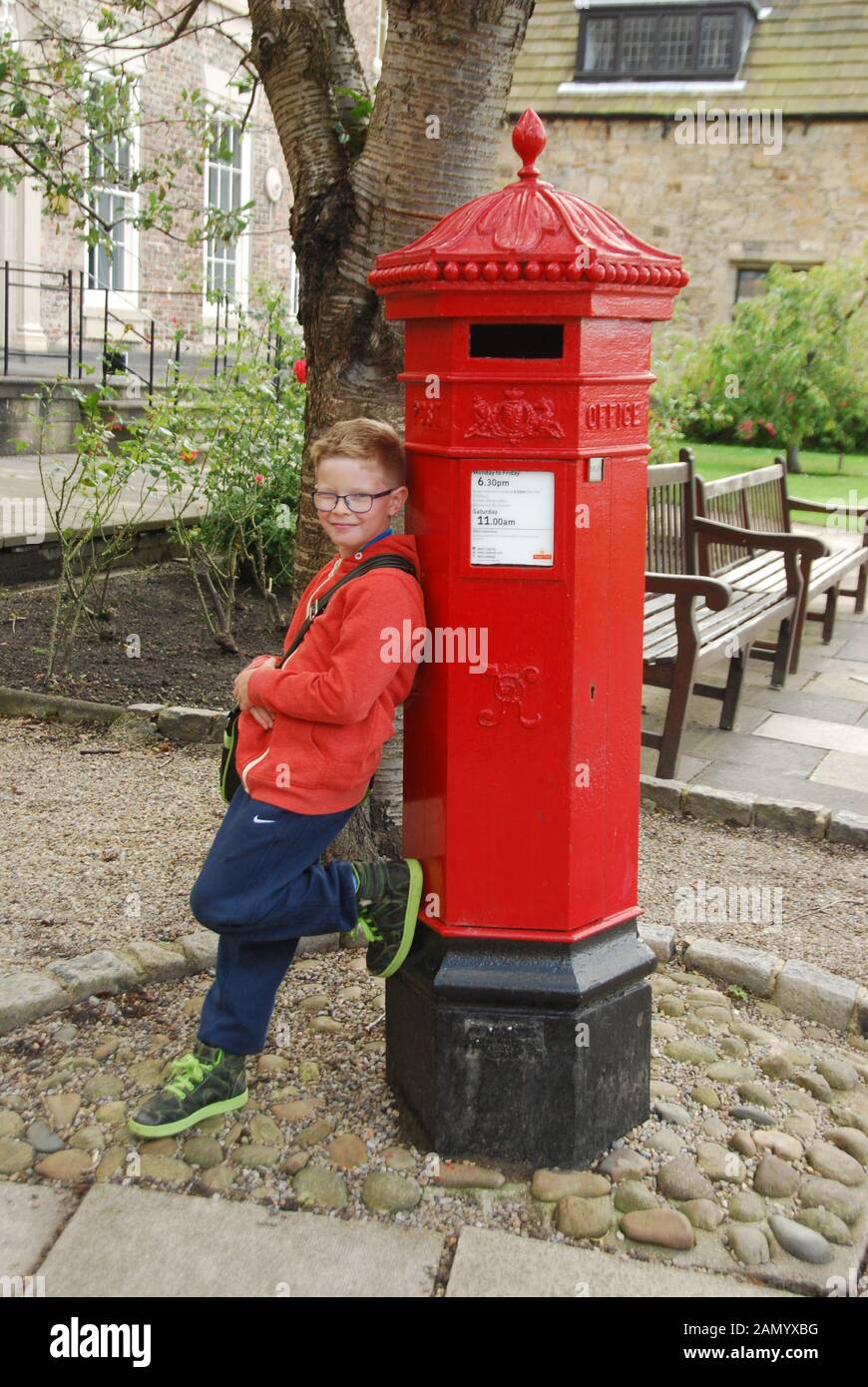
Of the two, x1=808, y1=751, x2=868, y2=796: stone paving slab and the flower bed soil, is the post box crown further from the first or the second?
the flower bed soil

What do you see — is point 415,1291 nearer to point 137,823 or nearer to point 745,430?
point 137,823

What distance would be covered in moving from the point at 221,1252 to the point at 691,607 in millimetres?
3751

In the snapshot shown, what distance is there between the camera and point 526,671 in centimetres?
271

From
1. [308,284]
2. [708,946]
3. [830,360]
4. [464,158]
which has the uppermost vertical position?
[830,360]

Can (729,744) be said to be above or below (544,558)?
below

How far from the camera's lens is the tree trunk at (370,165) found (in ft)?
11.8

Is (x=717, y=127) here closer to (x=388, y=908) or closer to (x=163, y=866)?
(x=163, y=866)

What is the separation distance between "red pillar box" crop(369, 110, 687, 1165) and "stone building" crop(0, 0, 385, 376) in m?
10.5

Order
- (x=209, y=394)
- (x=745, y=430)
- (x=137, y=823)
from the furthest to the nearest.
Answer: (x=745, y=430) → (x=209, y=394) → (x=137, y=823)

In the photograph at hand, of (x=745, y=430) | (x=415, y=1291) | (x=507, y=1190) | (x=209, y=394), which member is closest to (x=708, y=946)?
(x=507, y=1190)

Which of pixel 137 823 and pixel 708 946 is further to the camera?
pixel 137 823

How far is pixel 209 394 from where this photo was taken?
7875 millimetres

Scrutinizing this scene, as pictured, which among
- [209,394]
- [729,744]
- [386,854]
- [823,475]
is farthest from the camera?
[823,475]

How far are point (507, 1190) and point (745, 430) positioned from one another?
660 inches
